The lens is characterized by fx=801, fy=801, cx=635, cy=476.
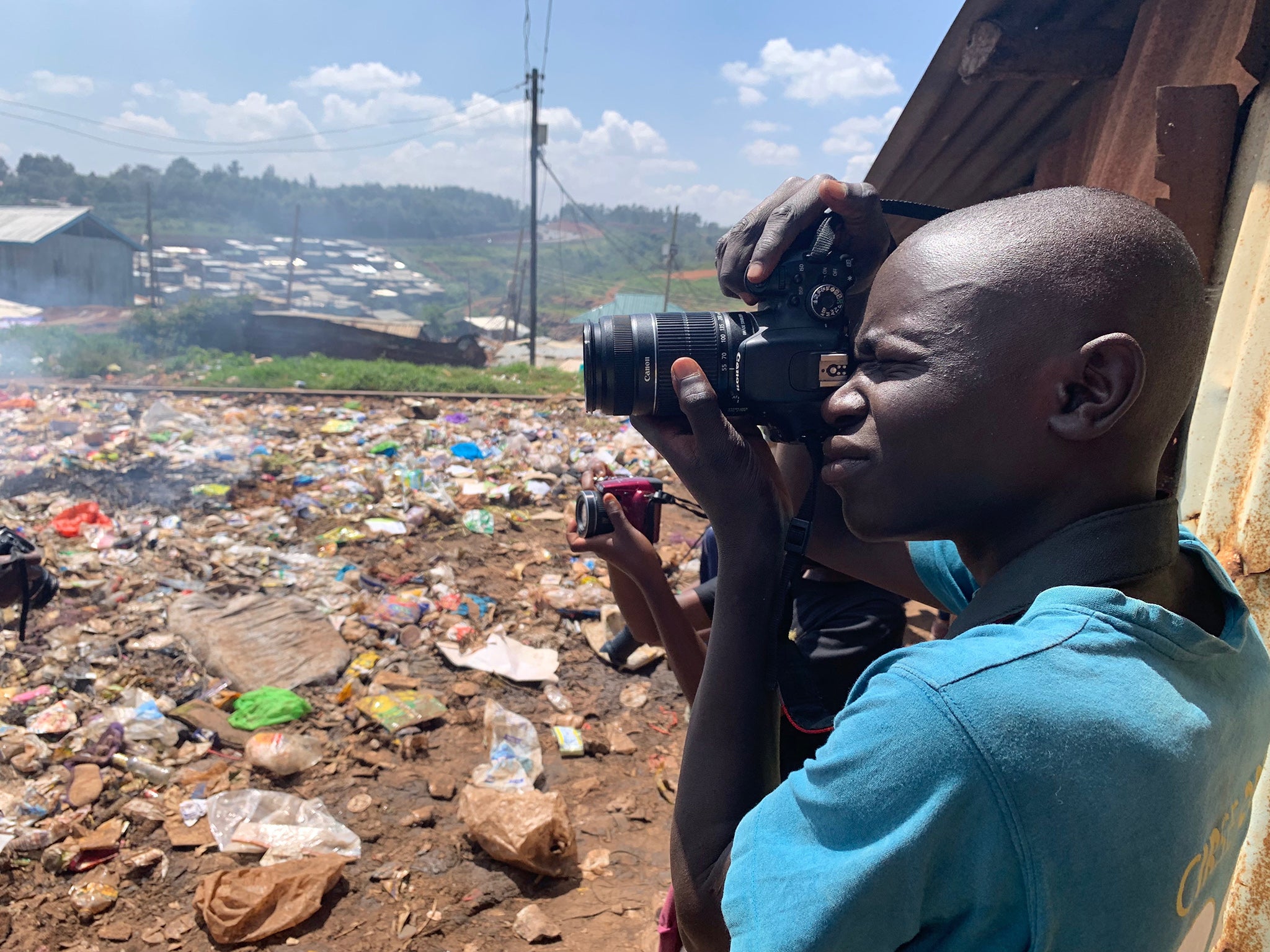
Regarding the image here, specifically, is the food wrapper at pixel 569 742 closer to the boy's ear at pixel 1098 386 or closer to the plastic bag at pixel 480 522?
the plastic bag at pixel 480 522

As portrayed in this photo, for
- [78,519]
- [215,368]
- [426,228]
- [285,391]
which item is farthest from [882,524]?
[426,228]

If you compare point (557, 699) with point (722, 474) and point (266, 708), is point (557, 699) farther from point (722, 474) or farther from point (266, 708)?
point (722, 474)

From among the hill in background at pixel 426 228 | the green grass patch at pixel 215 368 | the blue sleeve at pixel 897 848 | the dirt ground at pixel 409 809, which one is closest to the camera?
the blue sleeve at pixel 897 848

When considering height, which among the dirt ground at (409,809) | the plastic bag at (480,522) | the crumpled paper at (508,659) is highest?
the plastic bag at (480,522)

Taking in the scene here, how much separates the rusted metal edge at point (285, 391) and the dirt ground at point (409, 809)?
20.7ft

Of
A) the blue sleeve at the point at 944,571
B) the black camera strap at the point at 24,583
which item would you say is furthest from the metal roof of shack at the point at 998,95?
the black camera strap at the point at 24,583

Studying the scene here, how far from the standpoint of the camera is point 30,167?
50.9m

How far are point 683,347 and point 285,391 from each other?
11028 millimetres

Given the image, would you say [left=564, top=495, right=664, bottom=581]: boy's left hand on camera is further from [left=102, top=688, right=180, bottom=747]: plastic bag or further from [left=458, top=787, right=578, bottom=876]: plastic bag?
[left=102, top=688, right=180, bottom=747]: plastic bag

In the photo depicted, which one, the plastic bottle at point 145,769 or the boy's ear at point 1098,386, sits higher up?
the boy's ear at point 1098,386

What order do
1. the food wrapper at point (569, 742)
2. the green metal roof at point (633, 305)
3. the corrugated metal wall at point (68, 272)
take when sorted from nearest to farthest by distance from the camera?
the food wrapper at point (569, 742) → the corrugated metal wall at point (68, 272) → the green metal roof at point (633, 305)

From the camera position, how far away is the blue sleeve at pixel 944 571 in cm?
125

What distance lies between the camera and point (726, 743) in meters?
1.03

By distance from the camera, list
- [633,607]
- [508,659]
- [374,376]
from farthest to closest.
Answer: [374,376]
[508,659]
[633,607]
